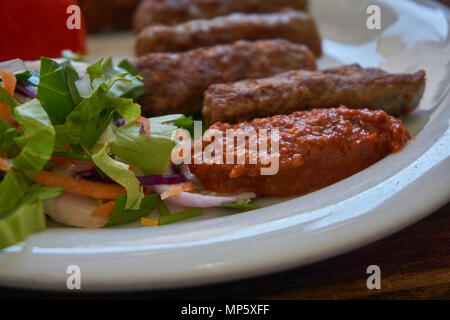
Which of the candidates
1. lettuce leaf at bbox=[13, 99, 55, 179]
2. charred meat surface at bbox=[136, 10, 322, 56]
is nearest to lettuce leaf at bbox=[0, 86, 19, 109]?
lettuce leaf at bbox=[13, 99, 55, 179]

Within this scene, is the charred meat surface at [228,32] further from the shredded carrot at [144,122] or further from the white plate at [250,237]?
the white plate at [250,237]

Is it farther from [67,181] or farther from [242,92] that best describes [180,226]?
[242,92]

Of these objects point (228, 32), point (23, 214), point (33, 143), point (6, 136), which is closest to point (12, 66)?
point (6, 136)

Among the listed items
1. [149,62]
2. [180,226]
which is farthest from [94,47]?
[180,226]

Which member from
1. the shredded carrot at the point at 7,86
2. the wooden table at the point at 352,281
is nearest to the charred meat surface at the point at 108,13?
the shredded carrot at the point at 7,86

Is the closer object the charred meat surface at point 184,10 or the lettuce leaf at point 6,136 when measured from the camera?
the lettuce leaf at point 6,136

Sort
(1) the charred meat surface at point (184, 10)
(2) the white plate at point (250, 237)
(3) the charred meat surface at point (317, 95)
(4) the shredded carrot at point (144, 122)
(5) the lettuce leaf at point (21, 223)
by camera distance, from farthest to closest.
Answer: (1) the charred meat surface at point (184, 10) → (3) the charred meat surface at point (317, 95) → (4) the shredded carrot at point (144, 122) → (5) the lettuce leaf at point (21, 223) → (2) the white plate at point (250, 237)

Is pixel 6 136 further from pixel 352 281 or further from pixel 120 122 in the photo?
pixel 352 281
